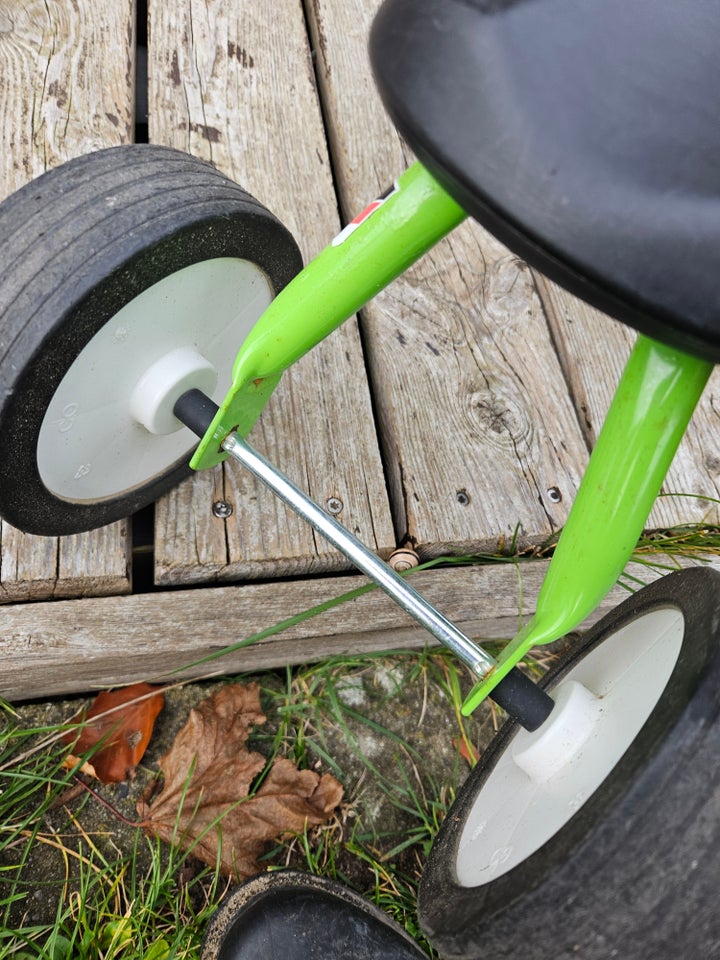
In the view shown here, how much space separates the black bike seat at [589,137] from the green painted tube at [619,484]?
0.32ft

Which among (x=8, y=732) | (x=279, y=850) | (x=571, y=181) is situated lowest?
(x=279, y=850)

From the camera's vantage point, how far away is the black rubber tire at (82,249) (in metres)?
0.78

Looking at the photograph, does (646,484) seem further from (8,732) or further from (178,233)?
(8,732)

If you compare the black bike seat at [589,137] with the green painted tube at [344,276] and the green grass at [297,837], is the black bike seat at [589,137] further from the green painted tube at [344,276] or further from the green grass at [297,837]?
the green grass at [297,837]

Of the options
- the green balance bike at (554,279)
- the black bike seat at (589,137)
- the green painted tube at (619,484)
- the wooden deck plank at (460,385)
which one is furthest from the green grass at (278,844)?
the black bike seat at (589,137)

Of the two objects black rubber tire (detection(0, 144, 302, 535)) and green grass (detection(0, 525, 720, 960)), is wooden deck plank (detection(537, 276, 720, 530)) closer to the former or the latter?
green grass (detection(0, 525, 720, 960))

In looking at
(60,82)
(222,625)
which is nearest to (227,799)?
(222,625)

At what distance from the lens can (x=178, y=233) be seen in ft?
2.65

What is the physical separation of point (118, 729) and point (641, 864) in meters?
0.86

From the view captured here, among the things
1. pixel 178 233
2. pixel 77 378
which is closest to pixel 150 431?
pixel 77 378

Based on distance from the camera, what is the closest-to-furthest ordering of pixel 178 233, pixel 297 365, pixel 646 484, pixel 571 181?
pixel 571 181, pixel 646 484, pixel 178 233, pixel 297 365

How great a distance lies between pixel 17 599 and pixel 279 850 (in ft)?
1.78

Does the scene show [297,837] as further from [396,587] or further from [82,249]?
[82,249]

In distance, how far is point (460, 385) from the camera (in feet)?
4.32
